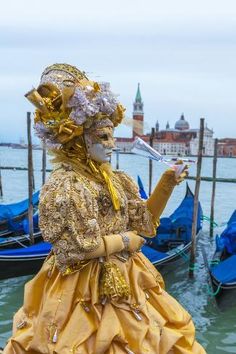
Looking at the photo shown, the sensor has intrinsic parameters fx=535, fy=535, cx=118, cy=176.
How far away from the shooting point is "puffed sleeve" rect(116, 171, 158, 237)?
1866mm

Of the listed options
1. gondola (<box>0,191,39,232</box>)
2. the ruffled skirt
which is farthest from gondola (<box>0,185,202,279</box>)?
the ruffled skirt

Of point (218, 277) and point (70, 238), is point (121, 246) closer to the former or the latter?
point (70, 238)

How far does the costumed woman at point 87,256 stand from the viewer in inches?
63.3

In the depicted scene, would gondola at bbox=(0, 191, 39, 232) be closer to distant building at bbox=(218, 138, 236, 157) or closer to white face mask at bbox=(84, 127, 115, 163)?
white face mask at bbox=(84, 127, 115, 163)

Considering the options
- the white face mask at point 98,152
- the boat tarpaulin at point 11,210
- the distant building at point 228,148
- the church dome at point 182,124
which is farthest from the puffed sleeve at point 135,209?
the church dome at point 182,124

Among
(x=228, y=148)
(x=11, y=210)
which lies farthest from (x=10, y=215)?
(x=228, y=148)

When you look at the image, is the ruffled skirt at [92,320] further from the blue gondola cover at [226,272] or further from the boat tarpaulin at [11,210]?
the boat tarpaulin at [11,210]

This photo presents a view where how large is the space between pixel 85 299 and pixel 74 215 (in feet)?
0.88

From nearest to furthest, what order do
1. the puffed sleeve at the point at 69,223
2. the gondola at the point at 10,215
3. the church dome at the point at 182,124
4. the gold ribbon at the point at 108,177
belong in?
the puffed sleeve at the point at 69,223, the gold ribbon at the point at 108,177, the gondola at the point at 10,215, the church dome at the point at 182,124

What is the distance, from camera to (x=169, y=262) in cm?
659

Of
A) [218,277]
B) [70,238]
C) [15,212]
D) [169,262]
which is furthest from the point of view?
[15,212]

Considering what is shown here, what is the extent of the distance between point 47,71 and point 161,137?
63.8m

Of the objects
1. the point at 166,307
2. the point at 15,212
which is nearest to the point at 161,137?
the point at 15,212

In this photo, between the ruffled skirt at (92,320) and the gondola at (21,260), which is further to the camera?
the gondola at (21,260)
